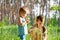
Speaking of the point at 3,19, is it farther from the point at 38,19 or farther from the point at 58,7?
the point at 58,7

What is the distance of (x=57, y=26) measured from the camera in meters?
2.24

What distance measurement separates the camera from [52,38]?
7.32 ft

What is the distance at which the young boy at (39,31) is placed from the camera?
7.17 feet

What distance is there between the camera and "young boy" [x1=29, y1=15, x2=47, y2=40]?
2.19m

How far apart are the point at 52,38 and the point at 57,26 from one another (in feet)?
0.30

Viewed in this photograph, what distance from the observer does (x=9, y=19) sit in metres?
2.23

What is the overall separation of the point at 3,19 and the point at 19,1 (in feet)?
0.54

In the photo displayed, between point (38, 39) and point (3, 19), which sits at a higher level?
point (3, 19)

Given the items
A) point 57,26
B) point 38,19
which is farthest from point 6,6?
point 57,26

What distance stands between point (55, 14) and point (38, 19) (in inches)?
5.6

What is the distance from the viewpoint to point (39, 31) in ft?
7.20

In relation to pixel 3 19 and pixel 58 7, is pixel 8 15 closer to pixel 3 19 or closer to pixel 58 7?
pixel 3 19

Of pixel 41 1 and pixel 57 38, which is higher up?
pixel 41 1

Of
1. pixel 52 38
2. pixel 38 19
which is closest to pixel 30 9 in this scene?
pixel 38 19
